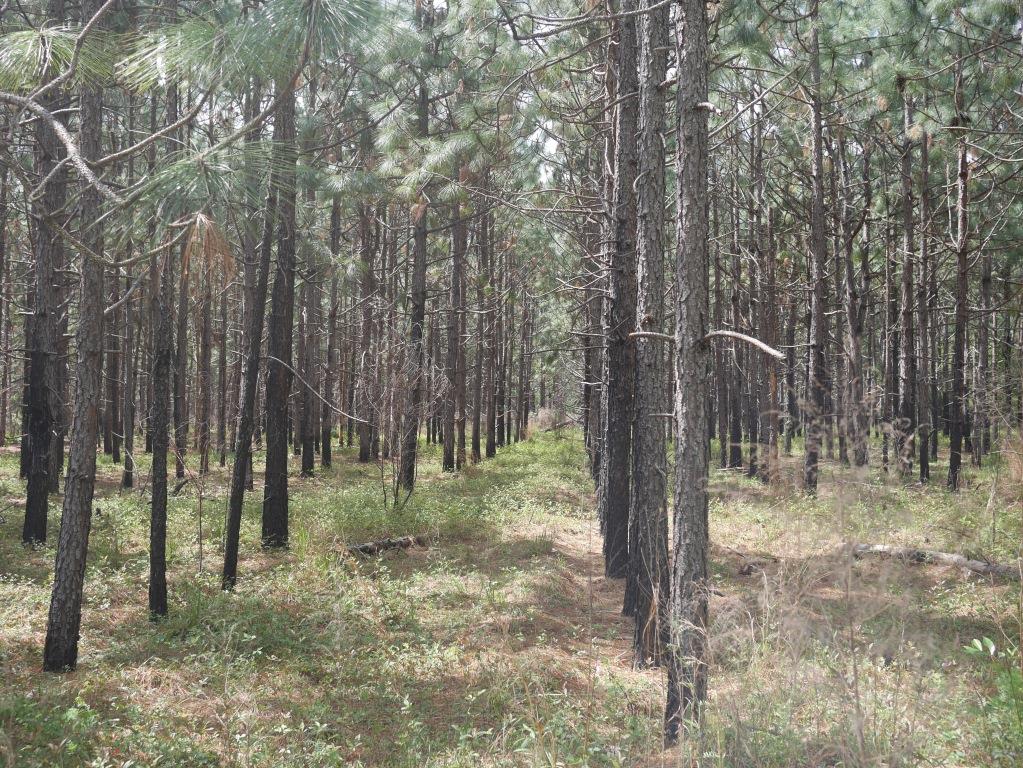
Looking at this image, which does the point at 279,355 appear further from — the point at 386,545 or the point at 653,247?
the point at 653,247

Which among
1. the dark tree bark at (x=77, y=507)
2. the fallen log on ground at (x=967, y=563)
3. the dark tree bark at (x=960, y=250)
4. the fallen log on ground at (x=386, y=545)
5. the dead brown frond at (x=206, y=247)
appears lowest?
the fallen log on ground at (x=386, y=545)

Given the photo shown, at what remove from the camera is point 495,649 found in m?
6.37

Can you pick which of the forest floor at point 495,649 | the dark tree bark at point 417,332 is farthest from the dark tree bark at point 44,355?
the dark tree bark at point 417,332

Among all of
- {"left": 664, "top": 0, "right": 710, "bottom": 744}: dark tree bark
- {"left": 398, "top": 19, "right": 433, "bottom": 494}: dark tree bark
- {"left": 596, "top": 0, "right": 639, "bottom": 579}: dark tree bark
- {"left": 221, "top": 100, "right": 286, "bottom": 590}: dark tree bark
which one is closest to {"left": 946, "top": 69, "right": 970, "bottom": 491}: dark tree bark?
{"left": 596, "top": 0, "right": 639, "bottom": 579}: dark tree bark

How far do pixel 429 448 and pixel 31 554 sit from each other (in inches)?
676

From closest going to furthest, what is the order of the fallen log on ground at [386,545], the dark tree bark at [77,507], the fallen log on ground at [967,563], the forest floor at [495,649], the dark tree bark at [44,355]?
the forest floor at [495,649]
the dark tree bark at [77,507]
the fallen log on ground at [967,563]
the dark tree bark at [44,355]
the fallen log on ground at [386,545]

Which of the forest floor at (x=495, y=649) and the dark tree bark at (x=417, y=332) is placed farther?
the dark tree bark at (x=417, y=332)

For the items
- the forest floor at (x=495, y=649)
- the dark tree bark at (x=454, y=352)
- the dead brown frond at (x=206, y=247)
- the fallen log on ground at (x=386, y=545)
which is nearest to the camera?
the forest floor at (x=495, y=649)

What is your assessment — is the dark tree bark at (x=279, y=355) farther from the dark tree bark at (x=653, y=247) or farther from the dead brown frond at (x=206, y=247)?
the dead brown frond at (x=206, y=247)

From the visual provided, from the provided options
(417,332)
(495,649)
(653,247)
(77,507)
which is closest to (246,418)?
(77,507)

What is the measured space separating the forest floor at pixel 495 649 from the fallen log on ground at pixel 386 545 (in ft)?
0.74

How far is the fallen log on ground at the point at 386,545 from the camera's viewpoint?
941 centimetres

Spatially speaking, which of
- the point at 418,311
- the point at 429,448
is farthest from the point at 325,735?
the point at 429,448

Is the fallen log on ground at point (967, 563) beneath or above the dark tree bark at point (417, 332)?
beneath
